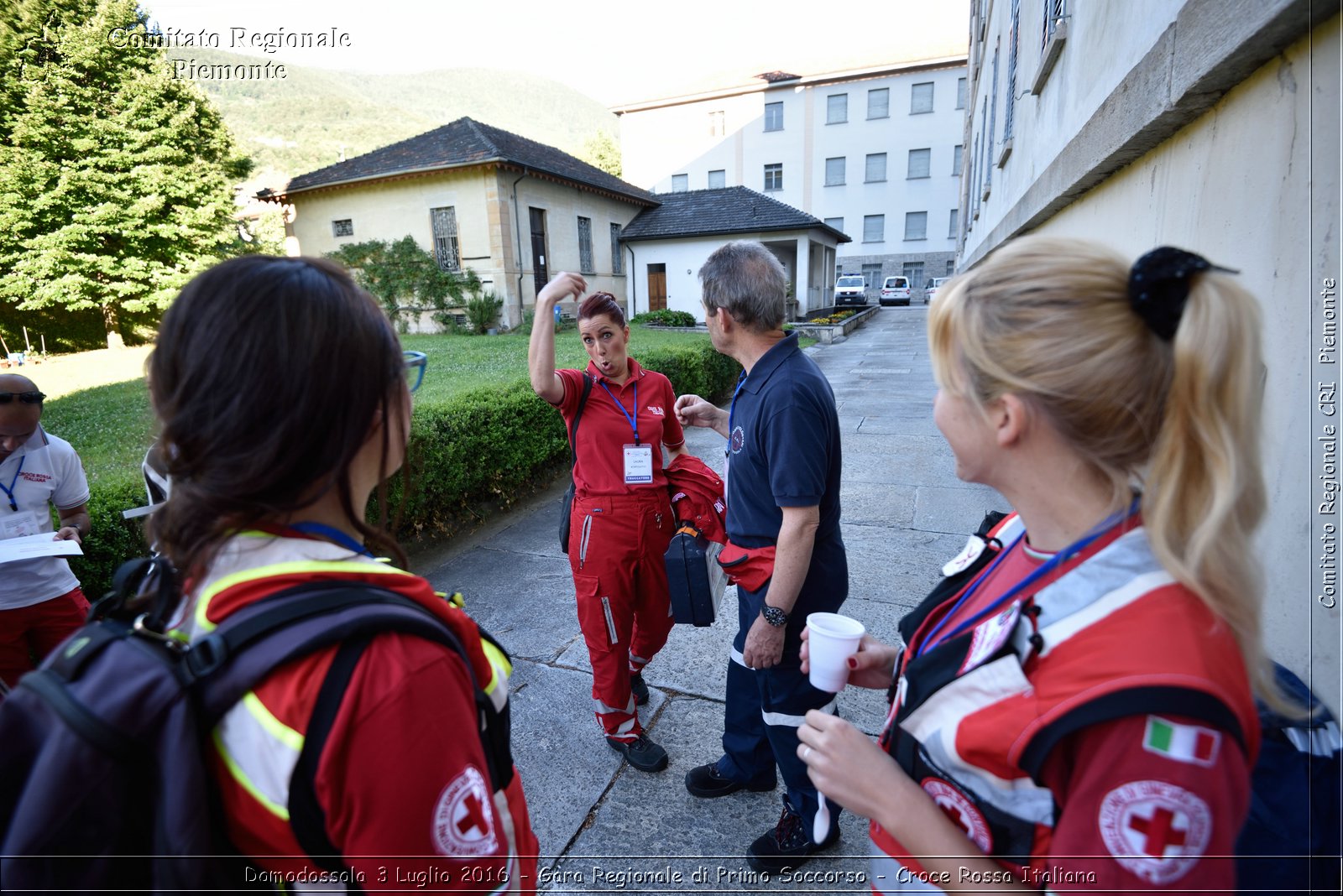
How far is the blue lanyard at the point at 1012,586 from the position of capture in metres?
1.02

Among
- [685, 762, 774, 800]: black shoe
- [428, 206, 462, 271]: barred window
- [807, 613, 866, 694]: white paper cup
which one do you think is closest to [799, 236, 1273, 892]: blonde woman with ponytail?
[807, 613, 866, 694]: white paper cup

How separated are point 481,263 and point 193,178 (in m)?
9.29

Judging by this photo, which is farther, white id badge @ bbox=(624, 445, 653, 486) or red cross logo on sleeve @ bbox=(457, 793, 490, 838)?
white id badge @ bbox=(624, 445, 653, 486)

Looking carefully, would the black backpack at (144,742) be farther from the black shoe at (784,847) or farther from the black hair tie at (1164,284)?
the black shoe at (784,847)

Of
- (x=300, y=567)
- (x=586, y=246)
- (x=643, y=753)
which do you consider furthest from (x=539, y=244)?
(x=300, y=567)

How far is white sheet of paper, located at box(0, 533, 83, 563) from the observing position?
236 centimetres

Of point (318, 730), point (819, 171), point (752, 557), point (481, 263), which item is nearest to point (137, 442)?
point (752, 557)

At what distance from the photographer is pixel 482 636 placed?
1.13 metres

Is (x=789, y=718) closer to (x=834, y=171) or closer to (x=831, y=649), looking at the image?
(x=831, y=649)

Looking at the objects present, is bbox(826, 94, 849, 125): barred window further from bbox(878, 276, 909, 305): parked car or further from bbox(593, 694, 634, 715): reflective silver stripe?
bbox(593, 694, 634, 715): reflective silver stripe

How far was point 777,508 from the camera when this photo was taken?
2.25 meters

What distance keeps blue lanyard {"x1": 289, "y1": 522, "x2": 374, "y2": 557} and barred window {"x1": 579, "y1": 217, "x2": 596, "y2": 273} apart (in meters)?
25.6

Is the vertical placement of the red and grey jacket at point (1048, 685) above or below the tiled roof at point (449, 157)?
below

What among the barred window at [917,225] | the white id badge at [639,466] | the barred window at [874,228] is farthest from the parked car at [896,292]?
the white id badge at [639,466]
